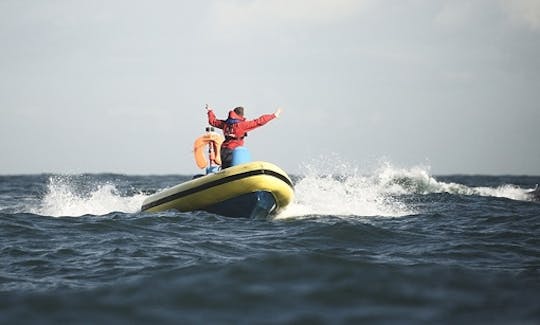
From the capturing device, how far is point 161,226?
30.5 feet

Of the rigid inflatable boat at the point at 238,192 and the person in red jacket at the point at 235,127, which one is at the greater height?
the person in red jacket at the point at 235,127

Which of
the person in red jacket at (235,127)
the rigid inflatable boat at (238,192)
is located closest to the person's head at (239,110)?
the person in red jacket at (235,127)

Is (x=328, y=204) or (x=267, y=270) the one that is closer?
(x=267, y=270)

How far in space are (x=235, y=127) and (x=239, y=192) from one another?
1.48 m

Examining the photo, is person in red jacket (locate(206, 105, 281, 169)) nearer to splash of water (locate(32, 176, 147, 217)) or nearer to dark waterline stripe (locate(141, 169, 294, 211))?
dark waterline stripe (locate(141, 169, 294, 211))

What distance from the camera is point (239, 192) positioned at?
1062cm

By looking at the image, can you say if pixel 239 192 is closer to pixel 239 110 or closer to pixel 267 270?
pixel 239 110

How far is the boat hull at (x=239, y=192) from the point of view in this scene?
10.5m

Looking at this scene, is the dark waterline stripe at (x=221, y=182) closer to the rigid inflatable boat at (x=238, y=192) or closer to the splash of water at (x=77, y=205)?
the rigid inflatable boat at (x=238, y=192)

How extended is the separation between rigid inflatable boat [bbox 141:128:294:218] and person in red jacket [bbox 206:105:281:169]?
0.87 feet

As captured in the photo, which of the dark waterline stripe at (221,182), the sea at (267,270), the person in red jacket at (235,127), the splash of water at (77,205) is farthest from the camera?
the splash of water at (77,205)

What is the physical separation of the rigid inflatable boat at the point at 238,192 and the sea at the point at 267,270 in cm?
35

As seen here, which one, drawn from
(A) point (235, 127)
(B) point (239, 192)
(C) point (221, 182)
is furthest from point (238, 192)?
(A) point (235, 127)

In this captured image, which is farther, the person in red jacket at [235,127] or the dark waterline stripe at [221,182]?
the person in red jacket at [235,127]
